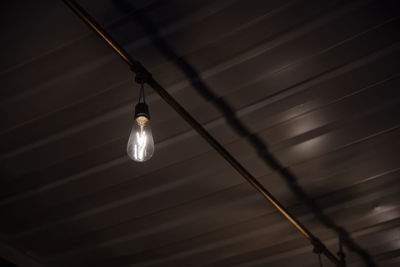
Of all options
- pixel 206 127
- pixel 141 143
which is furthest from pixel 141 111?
pixel 206 127

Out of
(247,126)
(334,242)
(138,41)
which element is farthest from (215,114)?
(334,242)

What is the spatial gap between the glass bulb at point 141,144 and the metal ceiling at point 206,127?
1.59 ft

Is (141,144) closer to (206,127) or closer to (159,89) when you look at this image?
(159,89)

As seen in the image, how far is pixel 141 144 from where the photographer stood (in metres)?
2.46

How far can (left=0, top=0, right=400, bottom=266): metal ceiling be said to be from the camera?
2.64 metres

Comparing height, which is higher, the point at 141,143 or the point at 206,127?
the point at 206,127

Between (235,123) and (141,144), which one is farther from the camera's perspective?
(235,123)

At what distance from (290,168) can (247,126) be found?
1.52ft

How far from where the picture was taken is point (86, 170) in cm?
339

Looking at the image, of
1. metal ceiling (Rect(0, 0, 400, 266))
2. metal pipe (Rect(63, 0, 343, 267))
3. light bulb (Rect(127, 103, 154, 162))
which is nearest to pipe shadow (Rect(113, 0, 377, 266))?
metal ceiling (Rect(0, 0, 400, 266))

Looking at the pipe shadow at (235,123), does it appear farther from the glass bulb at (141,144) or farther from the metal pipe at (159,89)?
the glass bulb at (141,144)

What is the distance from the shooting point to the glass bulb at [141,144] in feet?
7.97

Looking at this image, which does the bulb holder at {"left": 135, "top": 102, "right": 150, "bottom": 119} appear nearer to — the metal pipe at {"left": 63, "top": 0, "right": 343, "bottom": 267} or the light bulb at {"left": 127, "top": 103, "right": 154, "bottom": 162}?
the light bulb at {"left": 127, "top": 103, "right": 154, "bottom": 162}

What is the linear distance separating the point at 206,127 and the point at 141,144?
Answer: 0.71 m
